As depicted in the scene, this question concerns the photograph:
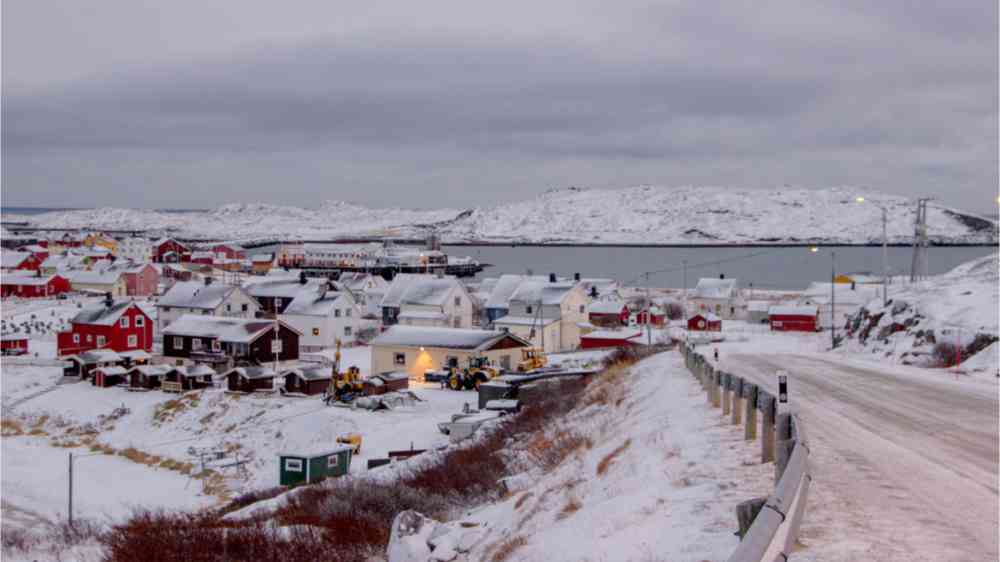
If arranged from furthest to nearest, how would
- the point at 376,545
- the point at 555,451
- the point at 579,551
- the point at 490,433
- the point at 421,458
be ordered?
the point at 490,433 < the point at 421,458 < the point at 555,451 < the point at 376,545 < the point at 579,551

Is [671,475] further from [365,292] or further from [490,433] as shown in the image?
[365,292]

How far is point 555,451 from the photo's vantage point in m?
17.0

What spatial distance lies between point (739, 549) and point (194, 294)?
74.2 m

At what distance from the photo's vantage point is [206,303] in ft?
230

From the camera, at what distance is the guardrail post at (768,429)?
9.20 m

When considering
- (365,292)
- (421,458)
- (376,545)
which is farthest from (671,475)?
(365,292)

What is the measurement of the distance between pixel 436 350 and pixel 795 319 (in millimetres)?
38142

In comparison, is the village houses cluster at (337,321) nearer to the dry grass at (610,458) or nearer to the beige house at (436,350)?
the beige house at (436,350)

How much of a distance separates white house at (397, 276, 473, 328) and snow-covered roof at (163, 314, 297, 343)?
1536 centimetres

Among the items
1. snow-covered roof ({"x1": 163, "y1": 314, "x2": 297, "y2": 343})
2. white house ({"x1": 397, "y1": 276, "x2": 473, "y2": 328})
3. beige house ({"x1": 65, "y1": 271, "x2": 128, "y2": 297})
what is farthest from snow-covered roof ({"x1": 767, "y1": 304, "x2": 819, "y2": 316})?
beige house ({"x1": 65, "y1": 271, "x2": 128, "y2": 297})

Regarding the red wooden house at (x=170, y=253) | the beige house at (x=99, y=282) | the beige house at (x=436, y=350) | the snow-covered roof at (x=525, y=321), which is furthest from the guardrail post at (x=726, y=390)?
the red wooden house at (x=170, y=253)

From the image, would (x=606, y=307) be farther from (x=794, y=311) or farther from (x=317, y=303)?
(x=317, y=303)

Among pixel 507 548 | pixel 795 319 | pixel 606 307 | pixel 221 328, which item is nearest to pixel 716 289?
pixel 795 319

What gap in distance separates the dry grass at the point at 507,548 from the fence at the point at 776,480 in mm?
3154
